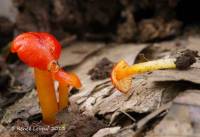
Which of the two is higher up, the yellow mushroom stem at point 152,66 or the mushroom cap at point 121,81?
the yellow mushroom stem at point 152,66

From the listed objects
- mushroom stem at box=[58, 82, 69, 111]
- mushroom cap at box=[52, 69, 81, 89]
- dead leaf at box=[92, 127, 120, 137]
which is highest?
mushroom cap at box=[52, 69, 81, 89]

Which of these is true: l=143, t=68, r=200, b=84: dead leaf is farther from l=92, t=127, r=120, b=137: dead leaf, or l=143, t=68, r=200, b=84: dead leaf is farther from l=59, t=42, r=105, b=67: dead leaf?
l=59, t=42, r=105, b=67: dead leaf

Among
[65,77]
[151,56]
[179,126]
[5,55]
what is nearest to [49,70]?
[65,77]

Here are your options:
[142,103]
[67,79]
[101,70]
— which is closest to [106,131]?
[142,103]

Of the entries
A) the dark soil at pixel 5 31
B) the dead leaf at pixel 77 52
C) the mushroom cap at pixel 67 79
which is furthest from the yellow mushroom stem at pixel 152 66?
the dark soil at pixel 5 31

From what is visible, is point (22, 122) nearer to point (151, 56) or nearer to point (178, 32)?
point (151, 56)

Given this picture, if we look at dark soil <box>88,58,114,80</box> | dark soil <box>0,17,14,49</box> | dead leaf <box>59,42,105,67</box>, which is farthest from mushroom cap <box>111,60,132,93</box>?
dark soil <box>0,17,14,49</box>

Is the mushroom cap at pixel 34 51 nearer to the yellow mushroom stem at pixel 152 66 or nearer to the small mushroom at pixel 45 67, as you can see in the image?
the small mushroom at pixel 45 67
